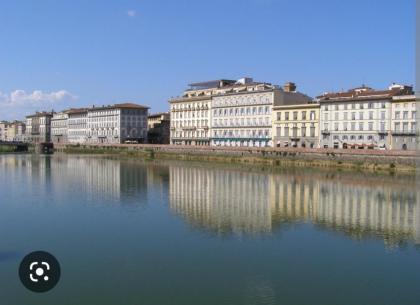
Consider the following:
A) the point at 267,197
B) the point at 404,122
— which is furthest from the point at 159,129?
the point at 267,197

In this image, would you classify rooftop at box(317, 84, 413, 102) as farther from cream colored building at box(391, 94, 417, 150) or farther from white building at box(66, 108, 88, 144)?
white building at box(66, 108, 88, 144)

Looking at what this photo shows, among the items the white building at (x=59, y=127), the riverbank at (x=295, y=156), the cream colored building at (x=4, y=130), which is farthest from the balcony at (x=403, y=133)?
the cream colored building at (x=4, y=130)

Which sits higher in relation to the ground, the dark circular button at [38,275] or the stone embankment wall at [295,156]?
the stone embankment wall at [295,156]

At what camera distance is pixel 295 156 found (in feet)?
206

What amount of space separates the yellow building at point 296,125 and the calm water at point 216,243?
32181 mm

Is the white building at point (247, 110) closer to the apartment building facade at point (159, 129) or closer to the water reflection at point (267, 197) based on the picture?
the water reflection at point (267, 197)

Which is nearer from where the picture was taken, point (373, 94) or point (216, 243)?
point (216, 243)

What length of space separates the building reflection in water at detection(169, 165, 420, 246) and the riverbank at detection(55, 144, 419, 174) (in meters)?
6.75

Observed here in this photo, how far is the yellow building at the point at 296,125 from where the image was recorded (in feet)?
228

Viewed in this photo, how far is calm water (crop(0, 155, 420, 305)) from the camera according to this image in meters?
14.1

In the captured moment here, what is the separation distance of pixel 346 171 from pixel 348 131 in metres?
13.9

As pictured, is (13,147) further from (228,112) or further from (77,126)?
(228,112)

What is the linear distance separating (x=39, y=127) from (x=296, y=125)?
343 feet

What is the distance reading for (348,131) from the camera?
65.0 m
